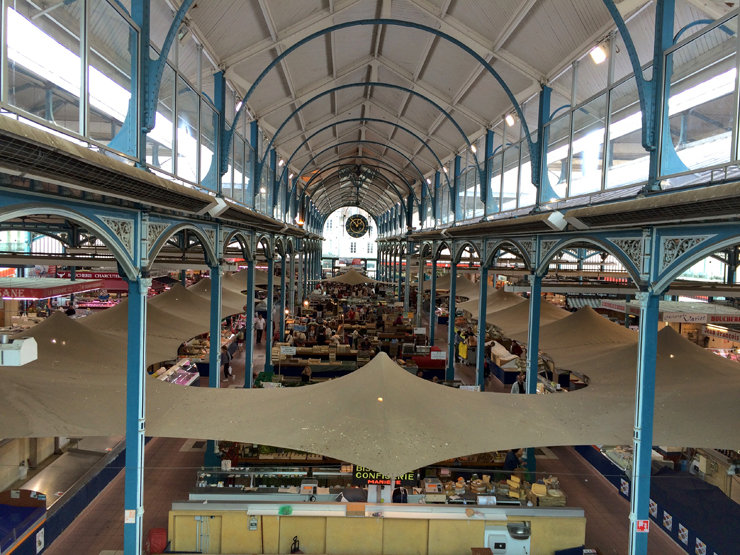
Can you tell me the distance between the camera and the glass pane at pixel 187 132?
7246 millimetres

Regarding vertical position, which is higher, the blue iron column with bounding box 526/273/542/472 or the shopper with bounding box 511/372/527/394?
the blue iron column with bounding box 526/273/542/472

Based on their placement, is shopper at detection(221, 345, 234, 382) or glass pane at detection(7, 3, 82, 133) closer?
glass pane at detection(7, 3, 82, 133)

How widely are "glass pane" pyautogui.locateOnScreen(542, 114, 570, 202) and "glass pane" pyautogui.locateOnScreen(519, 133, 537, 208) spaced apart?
83 centimetres

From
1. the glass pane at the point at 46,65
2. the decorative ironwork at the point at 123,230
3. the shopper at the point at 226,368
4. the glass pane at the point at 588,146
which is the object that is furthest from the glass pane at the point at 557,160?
the shopper at the point at 226,368

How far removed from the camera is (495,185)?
12812 millimetres

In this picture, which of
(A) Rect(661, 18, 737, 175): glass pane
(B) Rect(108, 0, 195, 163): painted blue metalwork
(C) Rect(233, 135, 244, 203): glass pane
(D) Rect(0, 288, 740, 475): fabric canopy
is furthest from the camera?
(C) Rect(233, 135, 244, 203): glass pane

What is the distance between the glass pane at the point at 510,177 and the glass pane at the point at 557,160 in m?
1.76

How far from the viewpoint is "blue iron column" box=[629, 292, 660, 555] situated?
619 cm

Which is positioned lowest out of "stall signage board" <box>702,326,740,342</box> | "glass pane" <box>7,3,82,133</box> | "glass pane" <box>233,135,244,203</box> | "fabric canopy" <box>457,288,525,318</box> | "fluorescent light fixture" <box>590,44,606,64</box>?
"stall signage board" <box>702,326,740,342</box>

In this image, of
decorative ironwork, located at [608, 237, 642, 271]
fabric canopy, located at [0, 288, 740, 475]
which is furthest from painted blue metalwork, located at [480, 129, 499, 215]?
decorative ironwork, located at [608, 237, 642, 271]

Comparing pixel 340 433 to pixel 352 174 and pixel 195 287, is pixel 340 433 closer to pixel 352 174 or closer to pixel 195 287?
pixel 195 287

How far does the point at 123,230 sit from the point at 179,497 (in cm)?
508

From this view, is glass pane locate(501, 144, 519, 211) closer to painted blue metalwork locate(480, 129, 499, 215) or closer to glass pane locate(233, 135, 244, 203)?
painted blue metalwork locate(480, 129, 499, 215)

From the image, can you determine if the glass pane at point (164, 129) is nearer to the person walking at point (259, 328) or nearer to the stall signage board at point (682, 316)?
the stall signage board at point (682, 316)
